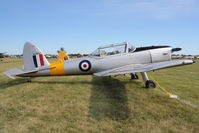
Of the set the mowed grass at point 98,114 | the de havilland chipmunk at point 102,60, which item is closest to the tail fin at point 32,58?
the de havilland chipmunk at point 102,60

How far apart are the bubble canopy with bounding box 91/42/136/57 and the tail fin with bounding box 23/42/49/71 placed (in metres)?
3.28

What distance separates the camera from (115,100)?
3.76 metres

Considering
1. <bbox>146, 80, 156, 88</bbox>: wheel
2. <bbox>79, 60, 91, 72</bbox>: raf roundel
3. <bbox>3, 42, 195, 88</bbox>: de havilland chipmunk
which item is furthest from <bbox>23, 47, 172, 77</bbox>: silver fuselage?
<bbox>146, 80, 156, 88</bbox>: wheel

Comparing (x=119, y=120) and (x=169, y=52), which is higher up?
(x=169, y=52)

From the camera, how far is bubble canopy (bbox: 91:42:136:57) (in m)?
5.62

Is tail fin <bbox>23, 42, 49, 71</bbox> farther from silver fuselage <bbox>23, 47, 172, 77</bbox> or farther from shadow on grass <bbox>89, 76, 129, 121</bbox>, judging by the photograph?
shadow on grass <bbox>89, 76, 129, 121</bbox>

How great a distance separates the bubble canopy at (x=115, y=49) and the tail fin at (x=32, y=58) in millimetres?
3284

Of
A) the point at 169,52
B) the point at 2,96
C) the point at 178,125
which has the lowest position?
the point at 178,125

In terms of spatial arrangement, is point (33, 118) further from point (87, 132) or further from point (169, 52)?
point (169, 52)

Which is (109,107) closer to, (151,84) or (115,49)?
(151,84)

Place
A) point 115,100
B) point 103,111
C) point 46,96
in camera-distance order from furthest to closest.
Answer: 1. point 46,96
2. point 115,100
3. point 103,111

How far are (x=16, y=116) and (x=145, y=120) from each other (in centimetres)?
327

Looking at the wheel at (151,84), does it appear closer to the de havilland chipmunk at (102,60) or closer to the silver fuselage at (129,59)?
the de havilland chipmunk at (102,60)

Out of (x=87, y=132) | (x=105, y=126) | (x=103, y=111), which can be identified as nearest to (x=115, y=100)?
(x=103, y=111)
